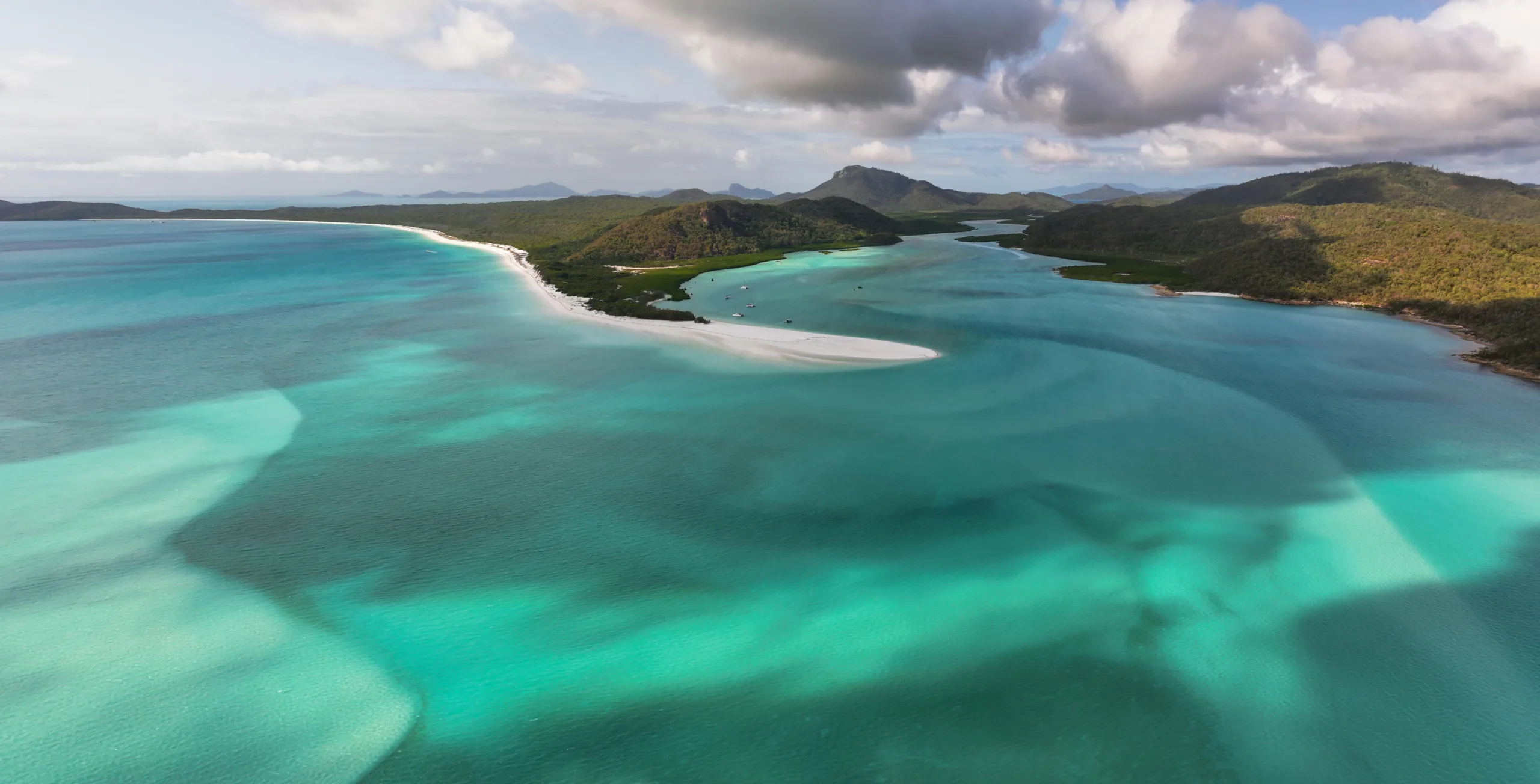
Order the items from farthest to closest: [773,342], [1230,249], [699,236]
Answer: [699,236]
[1230,249]
[773,342]

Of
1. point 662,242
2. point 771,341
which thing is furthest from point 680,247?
point 771,341

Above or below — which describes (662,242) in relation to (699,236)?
below

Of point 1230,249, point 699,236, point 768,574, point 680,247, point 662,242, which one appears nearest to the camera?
point 768,574

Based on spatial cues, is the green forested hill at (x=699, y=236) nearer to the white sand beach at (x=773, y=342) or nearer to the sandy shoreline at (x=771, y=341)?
the sandy shoreline at (x=771, y=341)

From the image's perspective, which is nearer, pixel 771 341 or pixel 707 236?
pixel 771 341

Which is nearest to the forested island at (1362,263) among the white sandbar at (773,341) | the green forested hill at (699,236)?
the white sandbar at (773,341)

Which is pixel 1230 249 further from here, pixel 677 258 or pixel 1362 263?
pixel 677 258

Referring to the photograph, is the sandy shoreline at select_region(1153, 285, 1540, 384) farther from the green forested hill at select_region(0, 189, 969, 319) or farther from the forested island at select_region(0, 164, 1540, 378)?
the green forested hill at select_region(0, 189, 969, 319)

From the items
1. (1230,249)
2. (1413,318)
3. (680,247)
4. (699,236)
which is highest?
(699,236)

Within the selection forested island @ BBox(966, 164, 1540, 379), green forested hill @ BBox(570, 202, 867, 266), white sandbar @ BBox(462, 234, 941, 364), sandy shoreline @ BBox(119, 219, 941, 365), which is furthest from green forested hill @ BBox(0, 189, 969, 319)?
forested island @ BBox(966, 164, 1540, 379)
